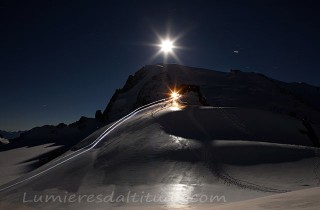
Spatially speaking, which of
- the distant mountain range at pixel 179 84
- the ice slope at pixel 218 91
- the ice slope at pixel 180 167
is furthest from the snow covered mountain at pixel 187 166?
the ice slope at pixel 218 91

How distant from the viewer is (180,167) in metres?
17.3

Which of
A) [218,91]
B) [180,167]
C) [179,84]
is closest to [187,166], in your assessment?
[180,167]

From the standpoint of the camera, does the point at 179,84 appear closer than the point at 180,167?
No

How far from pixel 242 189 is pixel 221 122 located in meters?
12.4

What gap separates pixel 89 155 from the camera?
22.1 metres

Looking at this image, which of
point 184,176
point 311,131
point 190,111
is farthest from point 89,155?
point 311,131

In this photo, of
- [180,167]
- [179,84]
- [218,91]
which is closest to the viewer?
[180,167]

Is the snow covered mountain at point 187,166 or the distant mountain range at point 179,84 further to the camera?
the distant mountain range at point 179,84

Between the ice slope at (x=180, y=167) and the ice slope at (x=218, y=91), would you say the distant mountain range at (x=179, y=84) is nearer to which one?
the ice slope at (x=218, y=91)

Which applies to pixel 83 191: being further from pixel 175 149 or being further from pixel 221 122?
pixel 221 122

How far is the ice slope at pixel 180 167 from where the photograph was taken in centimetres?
1412

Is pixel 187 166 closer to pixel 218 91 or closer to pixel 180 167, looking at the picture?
pixel 180 167

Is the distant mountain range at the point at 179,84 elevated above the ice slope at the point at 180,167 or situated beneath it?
elevated above

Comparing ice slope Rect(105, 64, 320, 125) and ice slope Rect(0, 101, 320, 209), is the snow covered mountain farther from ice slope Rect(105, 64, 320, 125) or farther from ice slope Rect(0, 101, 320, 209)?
ice slope Rect(105, 64, 320, 125)
